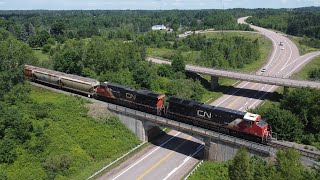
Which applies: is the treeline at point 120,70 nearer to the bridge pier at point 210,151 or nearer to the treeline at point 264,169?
the bridge pier at point 210,151

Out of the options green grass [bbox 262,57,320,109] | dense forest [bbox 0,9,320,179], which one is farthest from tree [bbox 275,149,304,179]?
green grass [bbox 262,57,320,109]

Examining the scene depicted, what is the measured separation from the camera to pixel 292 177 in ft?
109

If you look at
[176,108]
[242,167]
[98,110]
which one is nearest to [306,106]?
[176,108]

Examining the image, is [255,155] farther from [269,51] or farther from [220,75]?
[269,51]

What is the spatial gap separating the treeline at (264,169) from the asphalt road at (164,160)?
4.26m

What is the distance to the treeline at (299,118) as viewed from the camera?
50.7 metres

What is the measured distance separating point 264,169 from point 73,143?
30644 mm

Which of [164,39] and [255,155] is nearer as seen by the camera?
[255,155]

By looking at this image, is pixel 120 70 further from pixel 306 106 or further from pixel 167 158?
pixel 306 106

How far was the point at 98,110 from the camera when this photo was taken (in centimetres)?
6078

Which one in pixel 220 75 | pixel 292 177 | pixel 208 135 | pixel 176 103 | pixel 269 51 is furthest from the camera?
pixel 269 51

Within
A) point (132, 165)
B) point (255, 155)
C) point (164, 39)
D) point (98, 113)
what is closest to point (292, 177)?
point (255, 155)

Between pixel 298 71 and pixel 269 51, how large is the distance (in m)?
41.0

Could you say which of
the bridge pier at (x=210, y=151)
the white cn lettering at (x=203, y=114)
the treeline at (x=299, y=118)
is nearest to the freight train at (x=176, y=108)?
the white cn lettering at (x=203, y=114)
